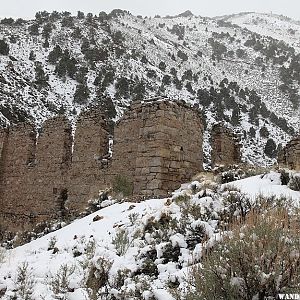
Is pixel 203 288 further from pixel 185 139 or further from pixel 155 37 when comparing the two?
pixel 155 37

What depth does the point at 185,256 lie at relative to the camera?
17.7ft

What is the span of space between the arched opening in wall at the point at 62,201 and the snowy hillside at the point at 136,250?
195 inches

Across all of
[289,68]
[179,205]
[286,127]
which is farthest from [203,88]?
[179,205]

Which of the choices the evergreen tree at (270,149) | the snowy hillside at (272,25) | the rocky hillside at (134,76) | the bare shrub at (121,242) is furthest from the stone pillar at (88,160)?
the snowy hillside at (272,25)

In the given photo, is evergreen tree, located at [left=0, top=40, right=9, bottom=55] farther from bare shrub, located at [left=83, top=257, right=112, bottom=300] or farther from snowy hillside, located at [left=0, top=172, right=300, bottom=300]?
bare shrub, located at [left=83, top=257, right=112, bottom=300]

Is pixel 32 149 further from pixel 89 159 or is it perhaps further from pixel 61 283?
pixel 61 283

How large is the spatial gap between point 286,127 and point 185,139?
88.0 ft

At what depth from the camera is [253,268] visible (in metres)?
3.70

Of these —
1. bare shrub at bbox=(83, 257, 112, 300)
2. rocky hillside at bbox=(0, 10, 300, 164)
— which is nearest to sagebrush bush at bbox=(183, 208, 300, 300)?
bare shrub at bbox=(83, 257, 112, 300)

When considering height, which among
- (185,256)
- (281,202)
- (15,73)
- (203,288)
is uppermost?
(15,73)

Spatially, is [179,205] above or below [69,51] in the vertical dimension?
below

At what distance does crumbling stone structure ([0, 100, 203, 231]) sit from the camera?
35.3 ft

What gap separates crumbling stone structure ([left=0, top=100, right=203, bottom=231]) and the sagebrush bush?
6.37 metres

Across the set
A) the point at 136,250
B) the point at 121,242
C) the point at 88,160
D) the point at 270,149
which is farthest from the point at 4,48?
the point at 136,250
